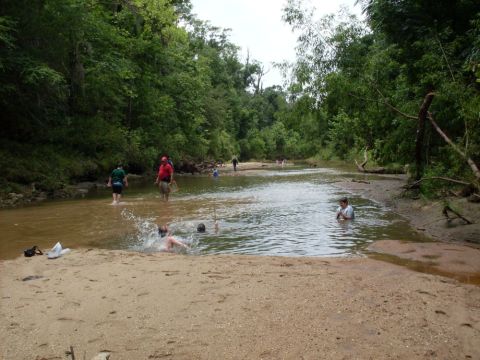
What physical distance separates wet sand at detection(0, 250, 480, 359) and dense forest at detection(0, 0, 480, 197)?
330 centimetres

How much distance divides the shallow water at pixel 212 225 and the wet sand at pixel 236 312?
2438mm

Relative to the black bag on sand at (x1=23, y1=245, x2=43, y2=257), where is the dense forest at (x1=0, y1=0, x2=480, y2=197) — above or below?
above

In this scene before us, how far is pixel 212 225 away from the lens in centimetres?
1301

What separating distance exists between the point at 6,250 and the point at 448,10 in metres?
14.4

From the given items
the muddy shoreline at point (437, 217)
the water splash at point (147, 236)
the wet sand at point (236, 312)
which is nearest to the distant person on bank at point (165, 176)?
the water splash at point (147, 236)

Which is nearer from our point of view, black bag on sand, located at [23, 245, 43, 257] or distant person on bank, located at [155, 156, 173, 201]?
black bag on sand, located at [23, 245, 43, 257]

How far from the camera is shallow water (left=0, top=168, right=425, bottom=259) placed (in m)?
10.3

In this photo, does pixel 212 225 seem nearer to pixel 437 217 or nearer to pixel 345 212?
pixel 345 212

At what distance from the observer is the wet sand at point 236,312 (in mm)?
4492

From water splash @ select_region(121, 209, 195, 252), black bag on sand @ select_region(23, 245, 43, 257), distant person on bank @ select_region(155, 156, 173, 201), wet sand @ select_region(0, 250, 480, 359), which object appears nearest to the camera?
wet sand @ select_region(0, 250, 480, 359)

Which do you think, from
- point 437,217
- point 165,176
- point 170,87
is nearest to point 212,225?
point 165,176

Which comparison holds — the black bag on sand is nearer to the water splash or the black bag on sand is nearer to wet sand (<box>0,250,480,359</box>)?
wet sand (<box>0,250,480,359</box>)

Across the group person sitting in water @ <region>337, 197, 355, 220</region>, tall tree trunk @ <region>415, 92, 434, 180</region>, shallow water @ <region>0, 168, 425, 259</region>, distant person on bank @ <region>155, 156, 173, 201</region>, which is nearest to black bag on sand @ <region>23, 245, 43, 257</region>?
shallow water @ <region>0, 168, 425, 259</region>

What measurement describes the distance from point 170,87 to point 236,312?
35632 millimetres
